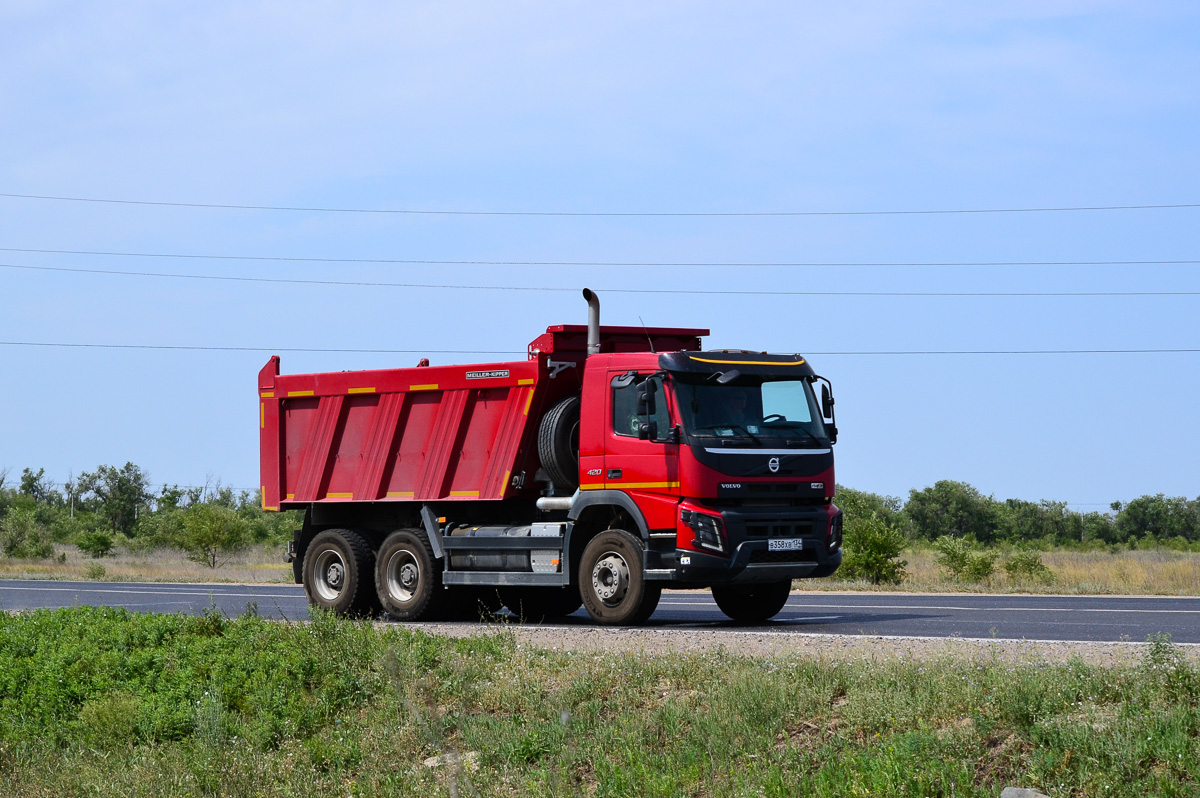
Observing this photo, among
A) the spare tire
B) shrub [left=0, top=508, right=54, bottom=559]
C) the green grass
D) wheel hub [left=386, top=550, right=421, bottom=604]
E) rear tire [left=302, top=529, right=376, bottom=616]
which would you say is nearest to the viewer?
the green grass

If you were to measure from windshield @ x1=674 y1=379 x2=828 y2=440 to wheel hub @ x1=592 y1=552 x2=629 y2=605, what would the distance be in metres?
1.78

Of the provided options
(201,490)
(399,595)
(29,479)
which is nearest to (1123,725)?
(399,595)

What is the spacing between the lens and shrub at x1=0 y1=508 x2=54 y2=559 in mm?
51812

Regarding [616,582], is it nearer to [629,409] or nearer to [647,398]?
[629,409]

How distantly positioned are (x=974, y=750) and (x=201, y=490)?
7408 cm

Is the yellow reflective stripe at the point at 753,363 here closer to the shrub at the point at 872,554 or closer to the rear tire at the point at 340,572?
the rear tire at the point at 340,572

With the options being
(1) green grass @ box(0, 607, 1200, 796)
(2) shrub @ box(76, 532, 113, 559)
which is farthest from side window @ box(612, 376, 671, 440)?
(2) shrub @ box(76, 532, 113, 559)

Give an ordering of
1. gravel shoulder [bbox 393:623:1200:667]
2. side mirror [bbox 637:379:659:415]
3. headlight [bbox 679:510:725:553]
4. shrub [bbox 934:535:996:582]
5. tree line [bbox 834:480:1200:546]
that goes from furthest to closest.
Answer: tree line [bbox 834:480:1200:546]
shrub [bbox 934:535:996:582]
side mirror [bbox 637:379:659:415]
headlight [bbox 679:510:725:553]
gravel shoulder [bbox 393:623:1200:667]

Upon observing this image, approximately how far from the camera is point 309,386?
17641 millimetres

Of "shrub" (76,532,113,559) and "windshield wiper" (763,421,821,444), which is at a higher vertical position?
"windshield wiper" (763,421,821,444)

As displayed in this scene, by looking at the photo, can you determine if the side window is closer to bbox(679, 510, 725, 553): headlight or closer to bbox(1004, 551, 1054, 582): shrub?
bbox(679, 510, 725, 553): headlight

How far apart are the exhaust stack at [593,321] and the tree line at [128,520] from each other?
22.0 meters

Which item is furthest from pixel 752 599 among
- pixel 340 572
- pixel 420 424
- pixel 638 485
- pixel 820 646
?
pixel 340 572

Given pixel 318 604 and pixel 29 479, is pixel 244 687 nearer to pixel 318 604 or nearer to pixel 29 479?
pixel 318 604
